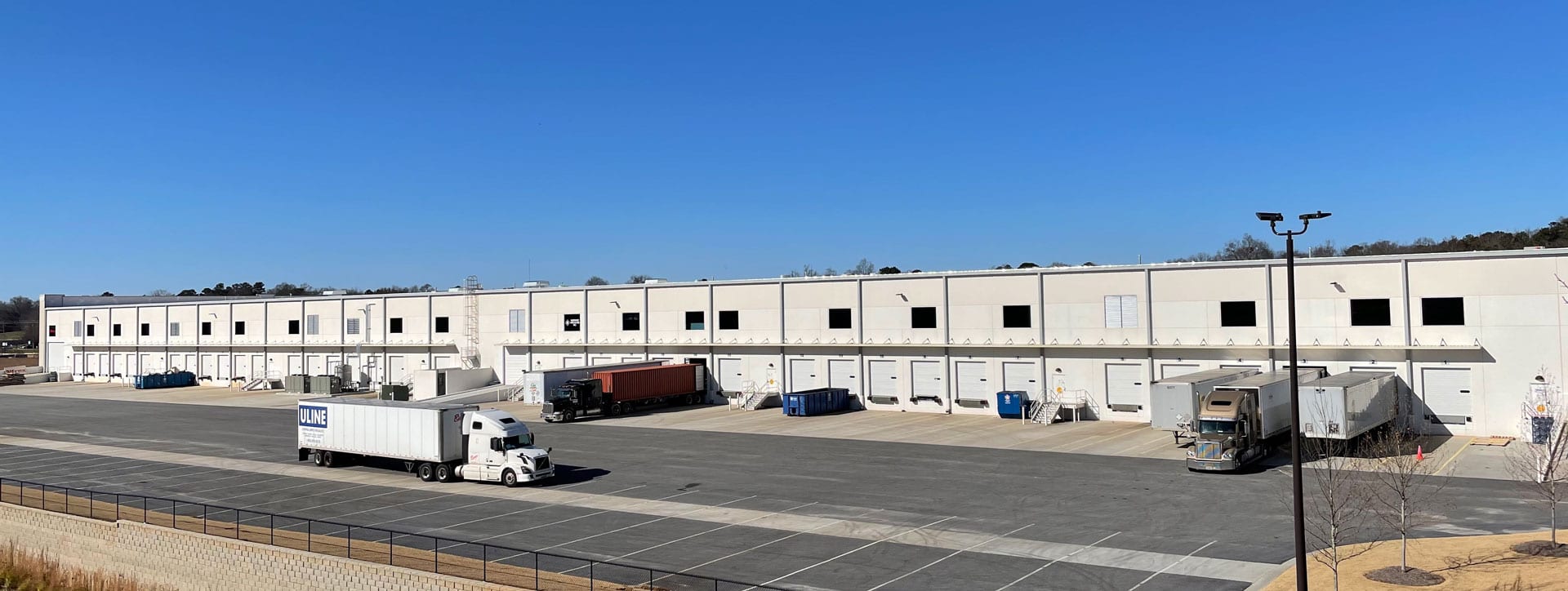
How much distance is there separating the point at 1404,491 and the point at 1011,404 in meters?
33.8

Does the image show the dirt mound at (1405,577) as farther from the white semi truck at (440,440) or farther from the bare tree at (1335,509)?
the white semi truck at (440,440)

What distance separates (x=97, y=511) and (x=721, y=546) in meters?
22.3

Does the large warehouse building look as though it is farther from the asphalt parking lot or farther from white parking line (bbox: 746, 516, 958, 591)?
white parking line (bbox: 746, 516, 958, 591)

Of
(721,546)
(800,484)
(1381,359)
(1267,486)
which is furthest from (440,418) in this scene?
(1381,359)

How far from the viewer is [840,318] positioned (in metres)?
64.1

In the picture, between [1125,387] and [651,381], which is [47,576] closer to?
[651,381]

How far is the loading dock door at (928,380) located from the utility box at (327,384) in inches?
2028

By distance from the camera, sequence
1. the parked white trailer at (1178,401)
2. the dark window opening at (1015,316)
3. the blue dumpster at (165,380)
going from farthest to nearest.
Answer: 1. the blue dumpster at (165,380)
2. the dark window opening at (1015,316)
3. the parked white trailer at (1178,401)

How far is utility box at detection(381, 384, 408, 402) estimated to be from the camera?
75.8m

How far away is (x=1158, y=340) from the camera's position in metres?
53.0

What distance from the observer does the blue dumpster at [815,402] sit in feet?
198

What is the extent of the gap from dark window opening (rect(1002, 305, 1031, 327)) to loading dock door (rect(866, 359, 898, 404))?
754cm

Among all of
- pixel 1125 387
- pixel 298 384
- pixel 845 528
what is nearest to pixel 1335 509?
pixel 845 528

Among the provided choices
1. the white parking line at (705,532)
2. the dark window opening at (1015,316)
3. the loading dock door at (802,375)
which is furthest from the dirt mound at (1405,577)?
the loading dock door at (802,375)
